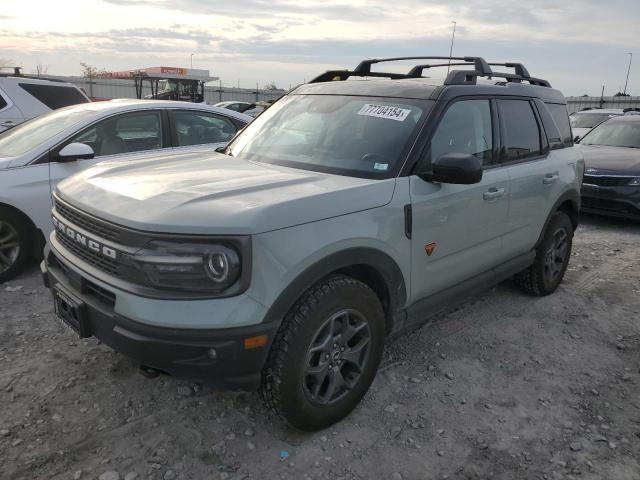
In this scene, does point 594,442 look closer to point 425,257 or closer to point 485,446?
point 485,446

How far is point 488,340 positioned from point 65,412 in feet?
9.37

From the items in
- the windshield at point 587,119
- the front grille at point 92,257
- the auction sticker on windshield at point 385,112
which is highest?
the auction sticker on windshield at point 385,112

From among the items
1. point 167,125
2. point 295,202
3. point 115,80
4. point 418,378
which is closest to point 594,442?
point 418,378

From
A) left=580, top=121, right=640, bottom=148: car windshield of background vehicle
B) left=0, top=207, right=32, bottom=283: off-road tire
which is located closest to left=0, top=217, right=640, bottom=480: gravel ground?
left=0, top=207, right=32, bottom=283: off-road tire

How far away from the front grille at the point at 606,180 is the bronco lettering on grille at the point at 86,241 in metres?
7.30

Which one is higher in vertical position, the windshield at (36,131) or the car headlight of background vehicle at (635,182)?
the windshield at (36,131)

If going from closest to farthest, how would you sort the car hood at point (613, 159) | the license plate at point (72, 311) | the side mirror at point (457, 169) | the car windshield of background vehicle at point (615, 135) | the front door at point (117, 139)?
the license plate at point (72, 311) < the side mirror at point (457, 169) < the front door at point (117, 139) < the car hood at point (613, 159) < the car windshield of background vehicle at point (615, 135)

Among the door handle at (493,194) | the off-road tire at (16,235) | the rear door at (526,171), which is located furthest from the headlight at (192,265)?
the off-road tire at (16,235)

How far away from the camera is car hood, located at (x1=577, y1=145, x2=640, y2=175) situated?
7.61m

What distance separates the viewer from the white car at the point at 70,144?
453 centimetres

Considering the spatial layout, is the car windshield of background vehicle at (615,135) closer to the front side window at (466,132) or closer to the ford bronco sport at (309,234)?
the ford bronco sport at (309,234)

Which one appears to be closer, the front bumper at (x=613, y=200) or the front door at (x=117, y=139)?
the front door at (x=117, y=139)

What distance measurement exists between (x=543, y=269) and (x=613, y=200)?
147 inches

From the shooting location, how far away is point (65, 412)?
2.87 metres
